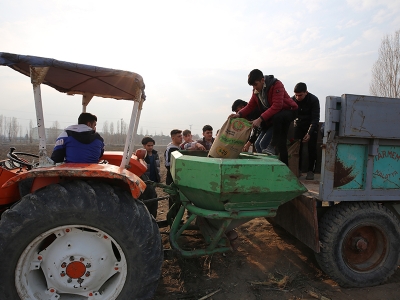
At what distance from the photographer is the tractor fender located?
223 cm

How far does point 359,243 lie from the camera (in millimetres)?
3176

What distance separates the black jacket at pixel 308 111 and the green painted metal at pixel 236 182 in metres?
1.82

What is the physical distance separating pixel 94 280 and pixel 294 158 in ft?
10.2

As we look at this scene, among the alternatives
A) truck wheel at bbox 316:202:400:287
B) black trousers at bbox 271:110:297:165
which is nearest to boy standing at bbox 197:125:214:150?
black trousers at bbox 271:110:297:165

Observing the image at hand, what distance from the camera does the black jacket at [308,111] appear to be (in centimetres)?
422

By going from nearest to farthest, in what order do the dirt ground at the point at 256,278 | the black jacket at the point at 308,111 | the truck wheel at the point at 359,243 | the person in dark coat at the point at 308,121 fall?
the dirt ground at the point at 256,278 < the truck wheel at the point at 359,243 < the person in dark coat at the point at 308,121 < the black jacket at the point at 308,111

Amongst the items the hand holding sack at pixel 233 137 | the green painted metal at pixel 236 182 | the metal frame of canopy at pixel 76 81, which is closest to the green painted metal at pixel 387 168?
the green painted metal at pixel 236 182

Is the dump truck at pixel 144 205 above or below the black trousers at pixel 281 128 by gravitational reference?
below

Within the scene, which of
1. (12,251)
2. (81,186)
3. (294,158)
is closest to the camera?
(12,251)

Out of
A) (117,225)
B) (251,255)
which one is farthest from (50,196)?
(251,255)

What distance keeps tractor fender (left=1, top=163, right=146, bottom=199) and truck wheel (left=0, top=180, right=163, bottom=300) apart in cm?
11

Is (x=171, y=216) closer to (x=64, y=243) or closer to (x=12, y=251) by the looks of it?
(x=64, y=243)

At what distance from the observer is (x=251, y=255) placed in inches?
152

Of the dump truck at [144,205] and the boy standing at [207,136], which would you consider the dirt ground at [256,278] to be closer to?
the dump truck at [144,205]
